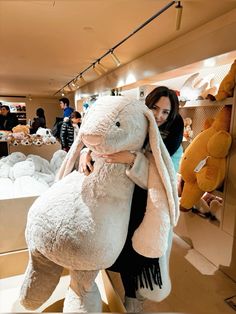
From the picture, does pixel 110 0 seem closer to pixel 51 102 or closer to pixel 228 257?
pixel 228 257

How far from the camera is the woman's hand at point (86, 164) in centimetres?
79

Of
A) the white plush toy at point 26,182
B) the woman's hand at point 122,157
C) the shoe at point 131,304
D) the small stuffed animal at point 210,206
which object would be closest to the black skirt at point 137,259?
the woman's hand at point 122,157

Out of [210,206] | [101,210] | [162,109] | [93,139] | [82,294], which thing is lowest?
[210,206]

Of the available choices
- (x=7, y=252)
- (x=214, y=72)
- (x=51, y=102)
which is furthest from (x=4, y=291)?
(x=51, y=102)

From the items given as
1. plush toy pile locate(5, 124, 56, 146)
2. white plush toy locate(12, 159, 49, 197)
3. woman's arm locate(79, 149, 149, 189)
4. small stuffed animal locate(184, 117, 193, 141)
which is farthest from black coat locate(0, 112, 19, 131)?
woman's arm locate(79, 149, 149, 189)

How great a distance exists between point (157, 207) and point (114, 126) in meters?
0.28

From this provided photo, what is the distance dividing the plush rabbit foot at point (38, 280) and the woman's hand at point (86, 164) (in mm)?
321

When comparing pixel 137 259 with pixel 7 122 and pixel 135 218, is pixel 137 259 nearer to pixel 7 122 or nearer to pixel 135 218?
pixel 135 218

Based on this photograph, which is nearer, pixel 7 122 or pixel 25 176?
pixel 25 176

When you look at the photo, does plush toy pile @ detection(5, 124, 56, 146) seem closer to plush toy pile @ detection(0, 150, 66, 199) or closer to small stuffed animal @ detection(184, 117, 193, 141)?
plush toy pile @ detection(0, 150, 66, 199)

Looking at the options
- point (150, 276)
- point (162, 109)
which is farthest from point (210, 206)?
point (150, 276)

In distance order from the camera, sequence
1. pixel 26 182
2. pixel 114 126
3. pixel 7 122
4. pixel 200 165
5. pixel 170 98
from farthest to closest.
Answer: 1. pixel 7 122
2. pixel 200 165
3. pixel 26 182
4. pixel 170 98
5. pixel 114 126

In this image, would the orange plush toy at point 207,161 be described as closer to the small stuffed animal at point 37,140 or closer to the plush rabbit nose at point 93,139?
the plush rabbit nose at point 93,139

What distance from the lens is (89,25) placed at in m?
1.87
